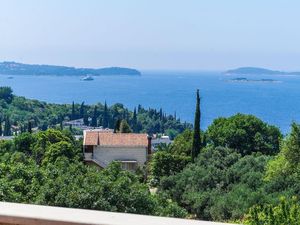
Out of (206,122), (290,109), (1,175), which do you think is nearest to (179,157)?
(1,175)

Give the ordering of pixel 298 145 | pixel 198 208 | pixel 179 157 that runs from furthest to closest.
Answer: pixel 179 157, pixel 298 145, pixel 198 208

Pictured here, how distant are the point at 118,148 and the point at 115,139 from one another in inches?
20.9

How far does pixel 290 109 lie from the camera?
110750 millimetres

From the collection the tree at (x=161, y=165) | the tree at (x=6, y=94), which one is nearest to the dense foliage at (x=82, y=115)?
the tree at (x=6, y=94)

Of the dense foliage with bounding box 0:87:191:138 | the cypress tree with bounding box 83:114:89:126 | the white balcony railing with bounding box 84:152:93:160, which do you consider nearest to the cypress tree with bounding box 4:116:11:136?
the dense foliage with bounding box 0:87:191:138

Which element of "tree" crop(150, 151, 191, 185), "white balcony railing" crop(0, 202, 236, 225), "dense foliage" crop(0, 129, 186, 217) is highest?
"white balcony railing" crop(0, 202, 236, 225)

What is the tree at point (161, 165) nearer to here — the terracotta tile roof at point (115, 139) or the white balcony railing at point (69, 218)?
the terracotta tile roof at point (115, 139)

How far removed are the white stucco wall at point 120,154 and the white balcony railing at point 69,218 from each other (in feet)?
91.5

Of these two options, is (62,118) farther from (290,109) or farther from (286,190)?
(286,190)

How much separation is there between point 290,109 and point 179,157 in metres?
90.0

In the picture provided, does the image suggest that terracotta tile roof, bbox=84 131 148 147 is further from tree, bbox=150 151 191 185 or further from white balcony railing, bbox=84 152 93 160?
tree, bbox=150 151 191 185

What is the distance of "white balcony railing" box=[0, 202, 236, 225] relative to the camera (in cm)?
183

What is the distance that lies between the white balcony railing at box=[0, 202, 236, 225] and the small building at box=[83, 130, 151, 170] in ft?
90.7

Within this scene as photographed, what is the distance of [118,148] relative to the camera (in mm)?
30031
